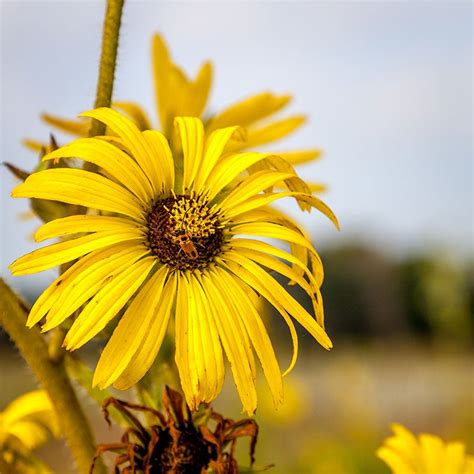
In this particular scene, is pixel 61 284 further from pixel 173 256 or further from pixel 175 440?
pixel 175 440

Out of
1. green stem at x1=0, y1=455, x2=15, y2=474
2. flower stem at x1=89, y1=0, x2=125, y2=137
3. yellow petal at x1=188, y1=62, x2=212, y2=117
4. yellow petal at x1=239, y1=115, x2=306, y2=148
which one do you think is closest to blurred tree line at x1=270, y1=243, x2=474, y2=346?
yellow petal at x1=188, y1=62, x2=212, y2=117

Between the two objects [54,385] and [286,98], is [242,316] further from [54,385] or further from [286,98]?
[286,98]

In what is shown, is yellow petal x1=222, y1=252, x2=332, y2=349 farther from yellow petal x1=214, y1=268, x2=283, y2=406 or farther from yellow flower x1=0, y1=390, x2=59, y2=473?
yellow flower x1=0, y1=390, x2=59, y2=473

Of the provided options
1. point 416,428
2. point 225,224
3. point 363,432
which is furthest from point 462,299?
point 225,224

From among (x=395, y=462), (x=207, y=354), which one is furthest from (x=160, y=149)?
(x=395, y=462)

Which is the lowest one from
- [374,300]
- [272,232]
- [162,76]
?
[374,300]

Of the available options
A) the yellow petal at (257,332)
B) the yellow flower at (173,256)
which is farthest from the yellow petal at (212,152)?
the yellow petal at (257,332)
